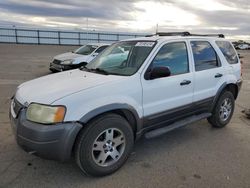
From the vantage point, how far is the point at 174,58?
420 cm

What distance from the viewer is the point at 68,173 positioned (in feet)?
11.3

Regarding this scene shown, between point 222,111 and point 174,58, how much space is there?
5.69 feet

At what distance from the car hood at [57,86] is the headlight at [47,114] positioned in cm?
8

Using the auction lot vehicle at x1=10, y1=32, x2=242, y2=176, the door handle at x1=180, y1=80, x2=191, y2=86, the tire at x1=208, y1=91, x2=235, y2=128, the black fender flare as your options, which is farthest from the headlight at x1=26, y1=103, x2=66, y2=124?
the tire at x1=208, y1=91, x2=235, y2=128

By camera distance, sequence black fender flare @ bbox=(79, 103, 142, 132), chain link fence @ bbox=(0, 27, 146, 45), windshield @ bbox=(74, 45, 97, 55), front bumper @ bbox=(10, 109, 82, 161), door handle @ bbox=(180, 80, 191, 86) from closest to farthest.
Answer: front bumper @ bbox=(10, 109, 82, 161) → black fender flare @ bbox=(79, 103, 142, 132) → door handle @ bbox=(180, 80, 191, 86) → windshield @ bbox=(74, 45, 97, 55) → chain link fence @ bbox=(0, 27, 146, 45)

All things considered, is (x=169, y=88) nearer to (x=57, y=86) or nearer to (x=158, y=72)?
(x=158, y=72)

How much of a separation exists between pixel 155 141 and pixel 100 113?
5.38ft

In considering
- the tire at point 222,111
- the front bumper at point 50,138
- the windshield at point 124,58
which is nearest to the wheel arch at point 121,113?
the front bumper at point 50,138

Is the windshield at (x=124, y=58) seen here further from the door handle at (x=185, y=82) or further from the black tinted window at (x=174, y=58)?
the door handle at (x=185, y=82)

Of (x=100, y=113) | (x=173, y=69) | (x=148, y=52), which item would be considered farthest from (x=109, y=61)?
(x=100, y=113)

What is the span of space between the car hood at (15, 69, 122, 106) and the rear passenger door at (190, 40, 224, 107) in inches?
62.0

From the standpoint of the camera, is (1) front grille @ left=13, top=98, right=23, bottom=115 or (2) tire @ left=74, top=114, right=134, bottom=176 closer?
(2) tire @ left=74, top=114, right=134, bottom=176

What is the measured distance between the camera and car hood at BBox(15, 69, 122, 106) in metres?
3.14

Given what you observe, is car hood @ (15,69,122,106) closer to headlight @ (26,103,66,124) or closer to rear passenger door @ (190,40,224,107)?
headlight @ (26,103,66,124)
